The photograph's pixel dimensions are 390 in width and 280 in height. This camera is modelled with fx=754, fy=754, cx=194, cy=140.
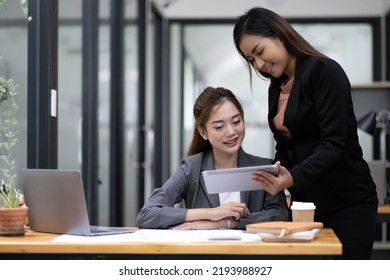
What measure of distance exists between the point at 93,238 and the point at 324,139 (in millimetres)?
816

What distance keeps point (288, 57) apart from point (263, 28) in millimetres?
140

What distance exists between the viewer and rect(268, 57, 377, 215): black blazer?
2471mm

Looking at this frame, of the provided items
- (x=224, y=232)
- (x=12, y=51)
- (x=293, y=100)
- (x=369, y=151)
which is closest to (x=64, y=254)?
(x=224, y=232)

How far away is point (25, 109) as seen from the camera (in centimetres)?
345

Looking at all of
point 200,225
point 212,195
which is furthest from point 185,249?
point 212,195

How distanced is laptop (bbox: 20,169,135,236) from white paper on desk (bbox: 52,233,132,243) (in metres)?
0.04

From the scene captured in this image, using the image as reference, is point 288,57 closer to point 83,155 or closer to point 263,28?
point 263,28

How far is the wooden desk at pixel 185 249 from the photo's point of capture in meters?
2.07

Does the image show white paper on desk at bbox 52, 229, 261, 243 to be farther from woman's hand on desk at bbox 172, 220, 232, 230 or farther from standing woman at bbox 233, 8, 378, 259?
standing woman at bbox 233, 8, 378, 259

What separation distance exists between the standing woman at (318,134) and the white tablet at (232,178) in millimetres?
44

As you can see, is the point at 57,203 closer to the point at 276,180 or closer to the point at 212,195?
the point at 212,195

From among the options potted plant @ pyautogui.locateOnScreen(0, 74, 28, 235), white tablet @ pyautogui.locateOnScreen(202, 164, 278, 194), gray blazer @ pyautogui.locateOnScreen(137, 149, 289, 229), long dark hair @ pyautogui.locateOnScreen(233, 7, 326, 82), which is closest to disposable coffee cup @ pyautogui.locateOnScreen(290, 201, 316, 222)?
white tablet @ pyautogui.locateOnScreen(202, 164, 278, 194)

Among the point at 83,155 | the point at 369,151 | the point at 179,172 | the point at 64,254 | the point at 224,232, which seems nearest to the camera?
the point at 64,254

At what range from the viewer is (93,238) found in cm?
232
